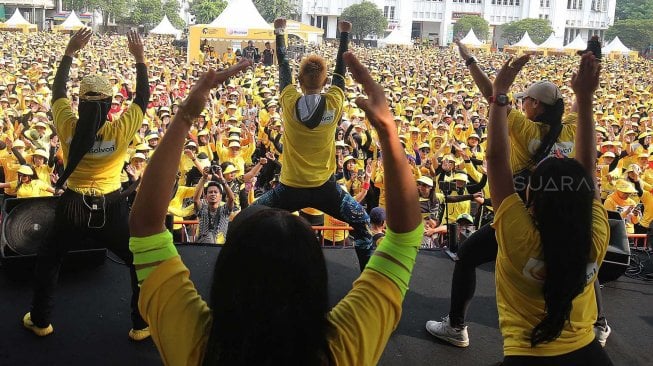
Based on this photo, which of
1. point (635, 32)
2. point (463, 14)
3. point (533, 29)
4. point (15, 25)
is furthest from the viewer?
point (463, 14)

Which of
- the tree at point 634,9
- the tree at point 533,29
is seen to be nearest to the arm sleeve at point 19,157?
the tree at point 533,29

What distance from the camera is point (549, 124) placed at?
322 cm

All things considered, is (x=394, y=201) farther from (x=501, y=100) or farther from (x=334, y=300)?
(x=334, y=300)

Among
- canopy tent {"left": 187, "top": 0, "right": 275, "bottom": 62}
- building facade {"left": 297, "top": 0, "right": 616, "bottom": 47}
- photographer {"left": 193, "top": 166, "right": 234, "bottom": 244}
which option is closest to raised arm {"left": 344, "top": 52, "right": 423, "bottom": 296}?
photographer {"left": 193, "top": 166, "right": 234, "bottom": 244}

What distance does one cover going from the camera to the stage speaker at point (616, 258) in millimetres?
3857

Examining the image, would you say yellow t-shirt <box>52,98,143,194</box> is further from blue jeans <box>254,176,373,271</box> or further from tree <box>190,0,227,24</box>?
tree <box>190,0,227,24</box>

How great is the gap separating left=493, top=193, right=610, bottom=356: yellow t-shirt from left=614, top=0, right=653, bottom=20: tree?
8440 cm

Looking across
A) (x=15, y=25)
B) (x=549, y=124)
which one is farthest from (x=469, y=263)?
(x=15, y=25)

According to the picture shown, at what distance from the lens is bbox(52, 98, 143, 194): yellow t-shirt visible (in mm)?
3215

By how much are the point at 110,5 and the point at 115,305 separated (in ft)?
199

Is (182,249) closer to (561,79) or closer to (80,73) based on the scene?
(80,73)

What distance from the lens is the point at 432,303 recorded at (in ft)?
12.5

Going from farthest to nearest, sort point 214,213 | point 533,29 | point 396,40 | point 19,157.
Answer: point 533,29 < point 396,40 < point 19,157 < point 214,213

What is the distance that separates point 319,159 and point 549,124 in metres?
1.33
